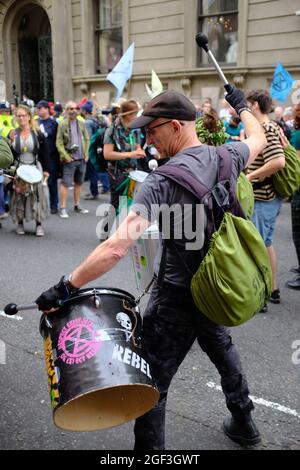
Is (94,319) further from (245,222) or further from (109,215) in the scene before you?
(109,215)

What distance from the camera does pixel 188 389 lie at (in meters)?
3.09

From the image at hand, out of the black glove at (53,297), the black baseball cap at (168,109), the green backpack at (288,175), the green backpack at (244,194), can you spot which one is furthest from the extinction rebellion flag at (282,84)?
the black glove at (53,297)

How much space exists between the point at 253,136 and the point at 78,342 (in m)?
1.42

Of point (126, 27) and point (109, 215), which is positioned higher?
point (126, 27)

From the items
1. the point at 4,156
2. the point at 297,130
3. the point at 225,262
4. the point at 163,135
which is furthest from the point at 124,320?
the point at 297,130

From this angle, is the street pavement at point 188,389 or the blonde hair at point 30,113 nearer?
the street pavement at point 188,389

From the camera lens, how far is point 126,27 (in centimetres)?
1468

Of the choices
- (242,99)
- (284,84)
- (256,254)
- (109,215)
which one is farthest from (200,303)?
(284,84)

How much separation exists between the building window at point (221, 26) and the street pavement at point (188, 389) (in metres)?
9.87

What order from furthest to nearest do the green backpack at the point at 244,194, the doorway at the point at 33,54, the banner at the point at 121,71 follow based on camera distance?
the doorway at the point at 33,54 → the banner at the point at 121,71 → the green backpack at the point at 244,194

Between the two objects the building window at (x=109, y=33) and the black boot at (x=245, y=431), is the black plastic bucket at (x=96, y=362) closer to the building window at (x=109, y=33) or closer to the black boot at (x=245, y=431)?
the black boot at (x=245, y=431)

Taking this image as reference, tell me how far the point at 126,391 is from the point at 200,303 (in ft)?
1.59

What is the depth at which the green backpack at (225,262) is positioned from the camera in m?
1.90

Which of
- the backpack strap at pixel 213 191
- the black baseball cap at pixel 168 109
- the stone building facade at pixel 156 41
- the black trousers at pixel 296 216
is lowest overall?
the black trousers at pixel 296 216
